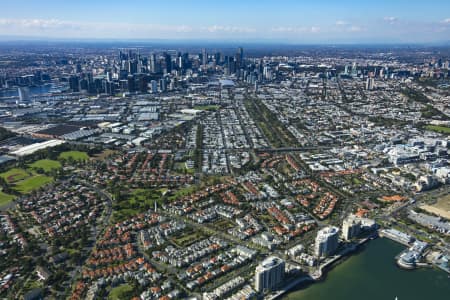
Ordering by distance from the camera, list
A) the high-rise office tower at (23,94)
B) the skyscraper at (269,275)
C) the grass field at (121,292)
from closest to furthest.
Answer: the grass field at (121,292) → the skyscraper at (269,275) → the high-rise office tower at (23,94)

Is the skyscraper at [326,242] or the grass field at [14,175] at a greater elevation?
the skyscraper at [326,242]

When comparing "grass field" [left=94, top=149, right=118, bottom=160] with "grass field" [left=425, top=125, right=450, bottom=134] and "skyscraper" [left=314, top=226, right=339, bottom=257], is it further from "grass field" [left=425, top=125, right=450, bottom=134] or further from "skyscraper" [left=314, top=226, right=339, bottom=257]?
"grass field" [left=425, top=125, right=450, bottom=134]

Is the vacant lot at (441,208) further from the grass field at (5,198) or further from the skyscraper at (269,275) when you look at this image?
the grass field at (5,198)

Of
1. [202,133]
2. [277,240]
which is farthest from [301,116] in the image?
[277,240]

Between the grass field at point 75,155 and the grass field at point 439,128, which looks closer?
the grass field at point 75,155

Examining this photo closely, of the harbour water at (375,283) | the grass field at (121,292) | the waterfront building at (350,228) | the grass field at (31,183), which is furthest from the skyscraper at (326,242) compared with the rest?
the grass field at (31,183)

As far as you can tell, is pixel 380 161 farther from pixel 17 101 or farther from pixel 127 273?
pixel 17 101

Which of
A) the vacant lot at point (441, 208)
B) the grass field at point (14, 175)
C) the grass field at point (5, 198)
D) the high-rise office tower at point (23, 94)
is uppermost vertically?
the high-rise office tower at point (23, 94)

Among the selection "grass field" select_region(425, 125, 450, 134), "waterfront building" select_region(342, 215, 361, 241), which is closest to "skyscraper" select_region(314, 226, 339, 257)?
"waterfront building" select_region(342, 215, 361, 241)
